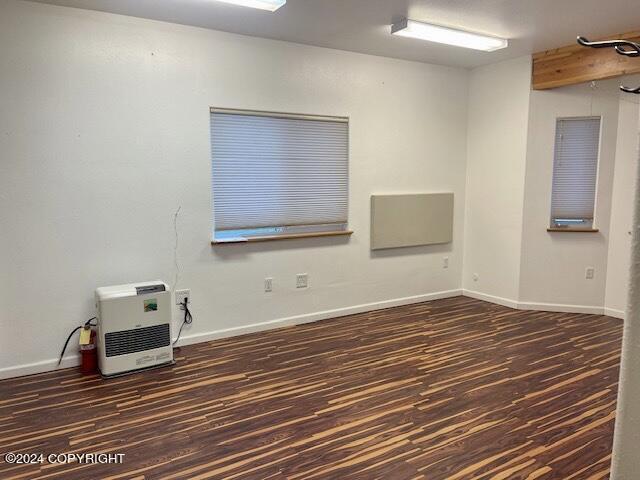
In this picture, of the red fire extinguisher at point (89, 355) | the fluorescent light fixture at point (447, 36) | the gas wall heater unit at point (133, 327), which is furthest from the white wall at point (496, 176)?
the red fire extinguisher at point (89, 355)

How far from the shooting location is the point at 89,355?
3.50 meters

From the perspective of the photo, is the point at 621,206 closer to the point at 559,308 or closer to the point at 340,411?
the point at 559,308

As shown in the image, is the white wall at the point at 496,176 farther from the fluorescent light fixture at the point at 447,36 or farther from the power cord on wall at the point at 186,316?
the power cord on wall at the point at 186,316

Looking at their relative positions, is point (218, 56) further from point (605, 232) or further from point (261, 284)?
point (605, 232)

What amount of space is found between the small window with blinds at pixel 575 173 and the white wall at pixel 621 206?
0.21 m

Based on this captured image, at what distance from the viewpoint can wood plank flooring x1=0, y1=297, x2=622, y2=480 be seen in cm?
238

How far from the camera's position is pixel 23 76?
10.8ft

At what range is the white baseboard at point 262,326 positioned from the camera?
11.4 feet

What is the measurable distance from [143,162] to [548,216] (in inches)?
167

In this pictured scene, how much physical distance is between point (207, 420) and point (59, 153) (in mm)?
2283

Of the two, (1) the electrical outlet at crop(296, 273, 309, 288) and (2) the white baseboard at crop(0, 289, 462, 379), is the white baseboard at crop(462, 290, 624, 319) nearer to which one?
(2) the white baseboard at crop(0, 289, 462, 379)

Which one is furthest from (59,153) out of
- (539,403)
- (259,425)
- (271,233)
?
(539,403)

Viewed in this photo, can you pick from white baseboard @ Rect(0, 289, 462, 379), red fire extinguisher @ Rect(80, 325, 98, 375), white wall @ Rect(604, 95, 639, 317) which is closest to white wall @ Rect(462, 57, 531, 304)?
white baseboard @ Rect(0, 289, 462, 379)

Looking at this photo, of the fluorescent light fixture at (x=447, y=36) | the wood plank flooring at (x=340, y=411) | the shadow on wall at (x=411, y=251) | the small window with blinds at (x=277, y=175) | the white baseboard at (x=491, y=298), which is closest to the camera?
the wood plank flooring at (x=340, y=411)
